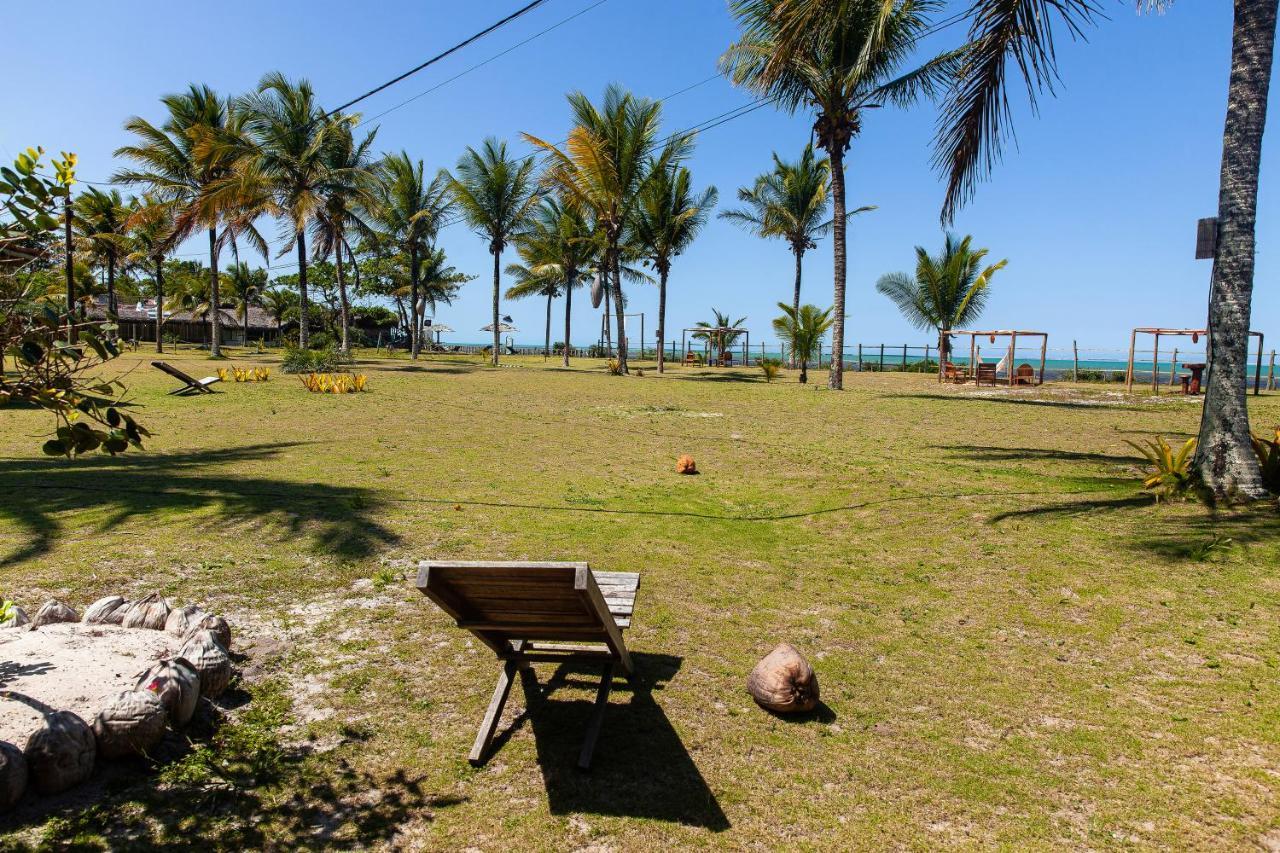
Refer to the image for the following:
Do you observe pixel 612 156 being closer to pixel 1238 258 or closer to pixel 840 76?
pixel 840 76

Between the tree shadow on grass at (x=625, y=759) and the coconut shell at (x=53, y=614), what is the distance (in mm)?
2332

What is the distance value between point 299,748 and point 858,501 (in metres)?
5.87

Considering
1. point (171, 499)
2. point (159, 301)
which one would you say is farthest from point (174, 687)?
point (159, 301)

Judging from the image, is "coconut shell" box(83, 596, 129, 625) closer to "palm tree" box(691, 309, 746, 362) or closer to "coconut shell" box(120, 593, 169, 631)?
"coconut shell" box(120, 593, 169, 631)

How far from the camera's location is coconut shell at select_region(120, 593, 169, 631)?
3891 millimetres

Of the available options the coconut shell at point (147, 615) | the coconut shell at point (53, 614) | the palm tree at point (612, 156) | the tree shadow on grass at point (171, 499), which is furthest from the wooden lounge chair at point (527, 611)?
the palm tree at point (612, 156)

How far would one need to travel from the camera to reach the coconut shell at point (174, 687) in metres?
3.12

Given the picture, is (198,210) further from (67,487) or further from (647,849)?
(647,849)

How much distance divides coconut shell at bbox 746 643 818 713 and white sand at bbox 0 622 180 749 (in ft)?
8.97

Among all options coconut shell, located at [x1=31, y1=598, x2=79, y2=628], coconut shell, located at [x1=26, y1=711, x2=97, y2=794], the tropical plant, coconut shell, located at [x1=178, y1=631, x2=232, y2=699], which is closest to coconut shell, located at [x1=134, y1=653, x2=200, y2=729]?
coconut shell, located at [x1=178, y1=631, x2=232, y2=699]

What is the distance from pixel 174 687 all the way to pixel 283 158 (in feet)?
88.1

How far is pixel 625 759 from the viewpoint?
10.8 feet

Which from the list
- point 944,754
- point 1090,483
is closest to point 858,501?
point 1090,483

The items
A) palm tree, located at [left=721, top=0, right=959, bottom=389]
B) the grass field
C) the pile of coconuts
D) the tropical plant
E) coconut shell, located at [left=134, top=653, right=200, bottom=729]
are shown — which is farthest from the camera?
palm tree, located at [left=721, top=0, right=959, bottom=389]
